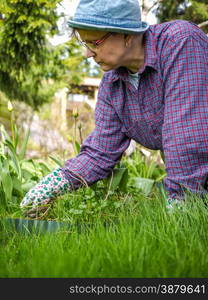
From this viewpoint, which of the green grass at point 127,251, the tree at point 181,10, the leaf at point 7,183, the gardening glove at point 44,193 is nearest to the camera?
the green grass at point 127,251

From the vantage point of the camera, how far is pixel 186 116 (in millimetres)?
1742

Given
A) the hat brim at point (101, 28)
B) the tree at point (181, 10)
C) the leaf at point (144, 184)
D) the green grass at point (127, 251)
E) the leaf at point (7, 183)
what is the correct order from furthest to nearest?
the tree at point (181, 10), the leaf at point (144, 184), the leaf at point (7, 183), the hat brim at point (101, 28), the green grass at point (127, 251)

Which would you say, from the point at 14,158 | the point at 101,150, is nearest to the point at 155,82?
the point at 101,150

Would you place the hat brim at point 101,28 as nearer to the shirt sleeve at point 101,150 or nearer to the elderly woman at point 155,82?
the elderly woman at point 155,82

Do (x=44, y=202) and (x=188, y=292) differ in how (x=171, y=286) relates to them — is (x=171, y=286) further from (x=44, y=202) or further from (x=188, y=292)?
(x=44, y=202)

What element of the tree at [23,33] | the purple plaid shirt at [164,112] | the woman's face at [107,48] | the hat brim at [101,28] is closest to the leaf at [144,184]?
the purple plaid shirt at [164,112]

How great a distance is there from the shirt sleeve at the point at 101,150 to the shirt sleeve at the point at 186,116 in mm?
410

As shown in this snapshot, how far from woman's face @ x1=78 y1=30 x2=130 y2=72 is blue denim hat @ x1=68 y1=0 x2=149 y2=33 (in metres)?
0.06

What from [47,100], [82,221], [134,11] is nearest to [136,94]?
[134,11]

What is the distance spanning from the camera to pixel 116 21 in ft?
5.73

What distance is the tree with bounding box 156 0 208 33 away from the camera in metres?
4.15

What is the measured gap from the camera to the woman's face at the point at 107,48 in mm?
1799

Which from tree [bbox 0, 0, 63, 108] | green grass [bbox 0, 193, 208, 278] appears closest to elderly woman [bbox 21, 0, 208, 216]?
green grass [bbox 0, 193, 208, 278]

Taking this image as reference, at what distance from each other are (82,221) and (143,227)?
1.18 ft
